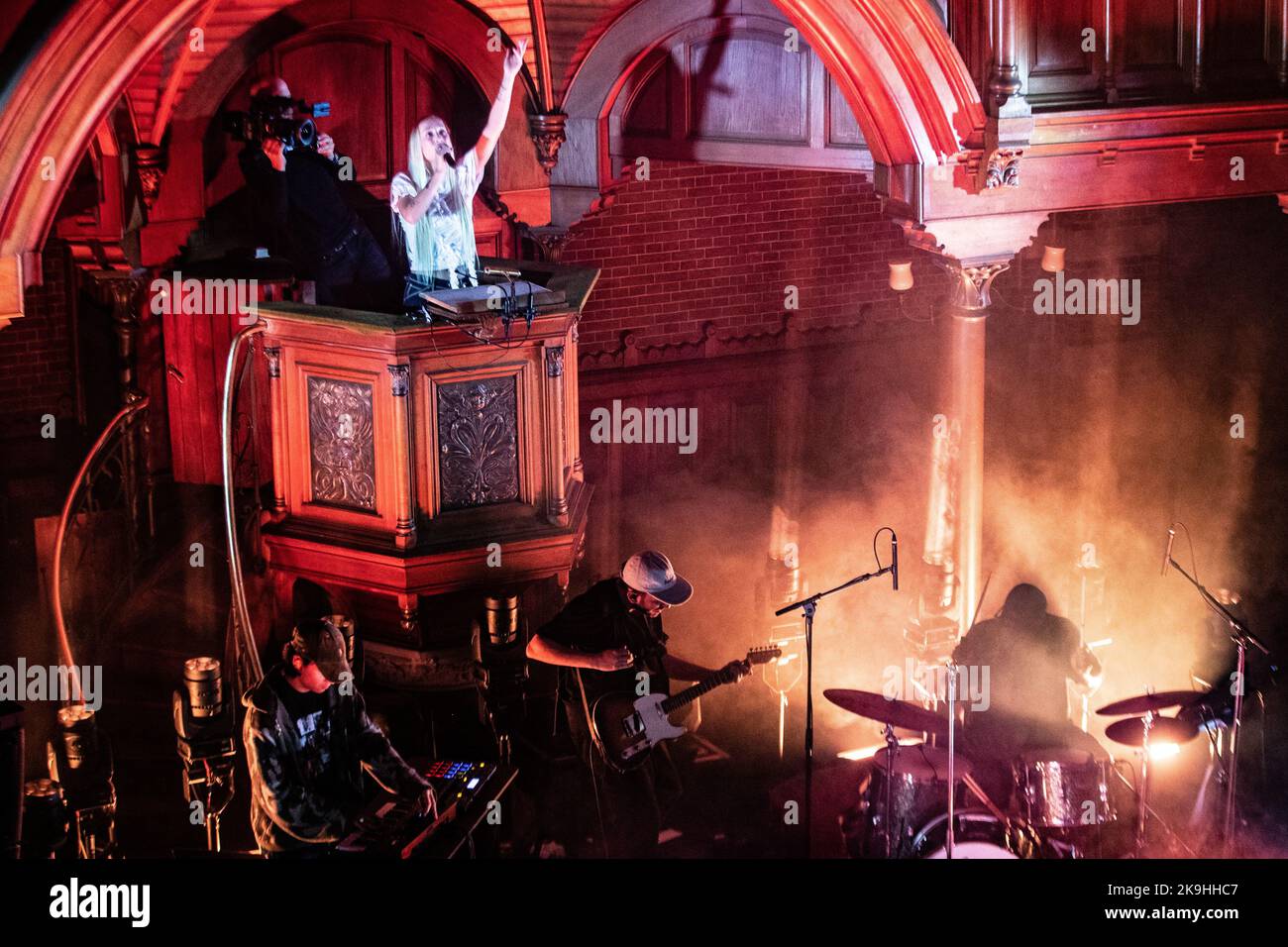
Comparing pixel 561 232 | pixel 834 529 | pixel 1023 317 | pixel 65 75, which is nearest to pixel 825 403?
pixel 834 529

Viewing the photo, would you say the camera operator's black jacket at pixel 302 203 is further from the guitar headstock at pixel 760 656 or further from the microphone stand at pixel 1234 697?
the microphone stand at pixel 1234 697

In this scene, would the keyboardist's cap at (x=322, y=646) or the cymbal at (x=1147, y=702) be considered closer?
the keyboardist's cap at (x=322, y=646)

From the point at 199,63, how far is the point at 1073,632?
5585 mm

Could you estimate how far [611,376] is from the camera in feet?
35.3

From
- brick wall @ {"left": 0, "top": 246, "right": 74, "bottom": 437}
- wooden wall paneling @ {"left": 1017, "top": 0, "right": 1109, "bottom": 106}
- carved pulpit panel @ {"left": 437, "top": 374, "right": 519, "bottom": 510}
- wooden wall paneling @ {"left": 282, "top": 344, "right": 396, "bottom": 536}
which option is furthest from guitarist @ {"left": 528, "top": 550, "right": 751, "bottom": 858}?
brick wall @ {"left": 0, "top": 246, "right": 74, "bottom": 437}

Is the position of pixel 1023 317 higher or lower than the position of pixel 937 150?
lower

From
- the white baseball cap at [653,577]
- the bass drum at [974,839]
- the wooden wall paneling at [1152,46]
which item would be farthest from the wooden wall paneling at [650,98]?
the bass drum at [974,839]

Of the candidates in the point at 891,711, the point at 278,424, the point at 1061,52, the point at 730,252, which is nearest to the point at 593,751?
the point at 891,711

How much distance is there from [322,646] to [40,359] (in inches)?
170

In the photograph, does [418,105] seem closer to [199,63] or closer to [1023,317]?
[199,63]

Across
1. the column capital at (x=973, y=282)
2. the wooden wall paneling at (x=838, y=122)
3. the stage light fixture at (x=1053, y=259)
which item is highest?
the wooden wall paneling at (x=838, y=122)

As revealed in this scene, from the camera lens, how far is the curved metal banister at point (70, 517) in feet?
26.0

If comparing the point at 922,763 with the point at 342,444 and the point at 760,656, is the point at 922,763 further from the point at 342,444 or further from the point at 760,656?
the point at 342,444

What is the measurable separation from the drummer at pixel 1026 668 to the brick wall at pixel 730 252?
366 cm
